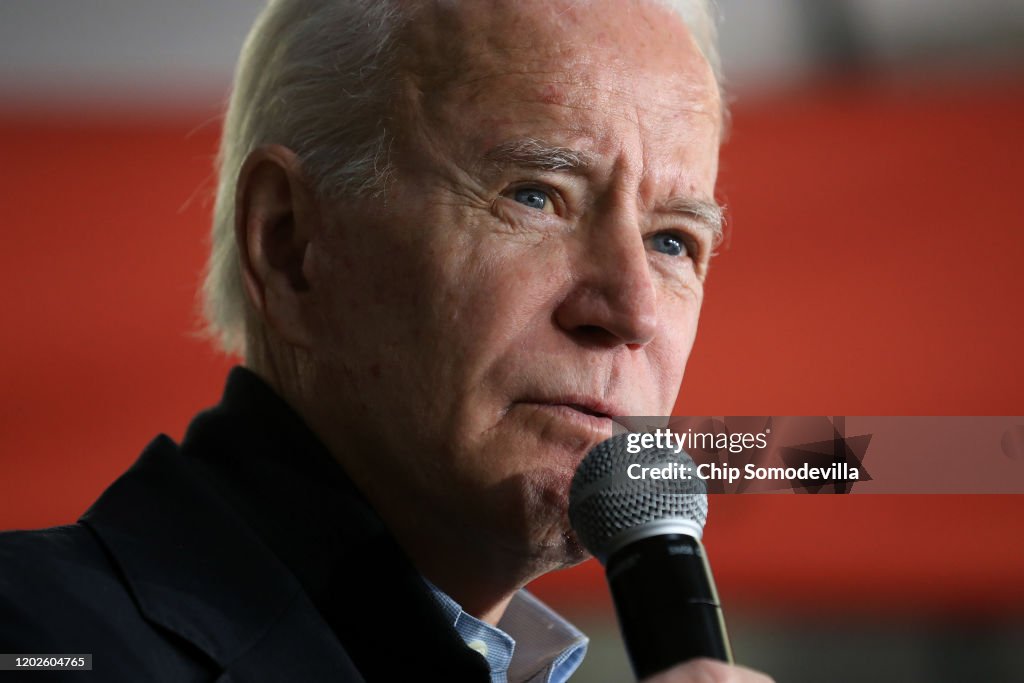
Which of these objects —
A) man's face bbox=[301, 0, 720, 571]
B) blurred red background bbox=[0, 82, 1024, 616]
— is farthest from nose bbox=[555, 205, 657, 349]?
blurred red background bbox=[0, 82, 1024, 616]

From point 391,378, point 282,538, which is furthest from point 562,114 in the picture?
point 282,538

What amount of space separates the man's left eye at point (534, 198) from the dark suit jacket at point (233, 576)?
0.47m

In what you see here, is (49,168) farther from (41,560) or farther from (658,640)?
(658,640)

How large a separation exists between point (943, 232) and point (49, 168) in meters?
3.06

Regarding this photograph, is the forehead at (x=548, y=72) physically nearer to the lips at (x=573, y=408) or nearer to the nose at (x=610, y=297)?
the nose at (x=610, y=297)

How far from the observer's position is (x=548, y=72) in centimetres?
170

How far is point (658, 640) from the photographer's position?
109cm

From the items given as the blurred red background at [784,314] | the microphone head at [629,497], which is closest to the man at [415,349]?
the microphone head at [629,497]

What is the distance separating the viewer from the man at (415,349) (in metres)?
1.49

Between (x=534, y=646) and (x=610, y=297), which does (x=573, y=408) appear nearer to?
(x=610, y=297)

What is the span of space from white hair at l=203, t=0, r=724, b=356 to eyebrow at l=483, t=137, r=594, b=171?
0.20 metres

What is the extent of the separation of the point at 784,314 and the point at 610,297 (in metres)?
2.42

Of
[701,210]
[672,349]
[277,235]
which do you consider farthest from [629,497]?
[277,235]

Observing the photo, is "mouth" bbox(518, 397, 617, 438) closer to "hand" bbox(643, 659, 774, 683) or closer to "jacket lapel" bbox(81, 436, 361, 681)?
"jacket lapel" bbox(81, 436, 361, 681)
